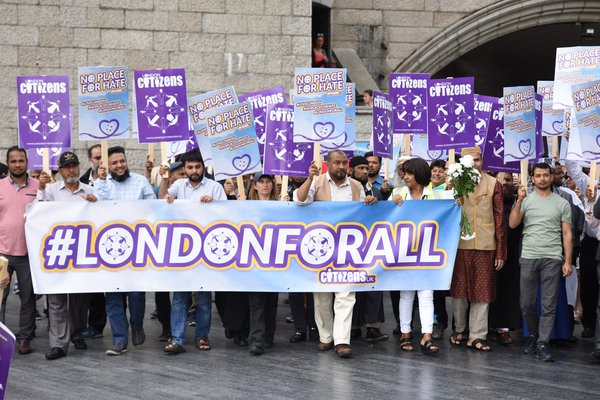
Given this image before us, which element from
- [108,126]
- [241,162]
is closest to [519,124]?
[241,162]

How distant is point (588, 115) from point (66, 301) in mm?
5206

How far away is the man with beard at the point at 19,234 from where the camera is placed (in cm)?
980

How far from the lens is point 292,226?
996 cm

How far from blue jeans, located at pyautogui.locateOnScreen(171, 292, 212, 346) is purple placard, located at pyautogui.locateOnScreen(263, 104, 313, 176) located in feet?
4.55

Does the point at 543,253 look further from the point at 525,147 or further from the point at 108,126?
the point at 108,126

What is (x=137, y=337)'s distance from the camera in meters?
10.1

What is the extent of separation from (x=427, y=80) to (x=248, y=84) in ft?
17.6

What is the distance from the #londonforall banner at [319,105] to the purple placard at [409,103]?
1.93 m

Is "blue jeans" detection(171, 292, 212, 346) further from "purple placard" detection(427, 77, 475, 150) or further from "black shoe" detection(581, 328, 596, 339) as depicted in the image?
"black shoe" detection(581, 328, 596, 339)

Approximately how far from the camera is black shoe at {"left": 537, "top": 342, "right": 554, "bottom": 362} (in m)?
9.66

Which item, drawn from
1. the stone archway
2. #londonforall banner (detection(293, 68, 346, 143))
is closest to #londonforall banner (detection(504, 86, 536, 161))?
#londonforall banner (detection(293, 68, 346, 143))

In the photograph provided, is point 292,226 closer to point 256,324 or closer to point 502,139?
point 256,324

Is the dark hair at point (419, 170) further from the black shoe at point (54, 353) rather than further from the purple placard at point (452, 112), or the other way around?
the black shoe at point (54, 353)

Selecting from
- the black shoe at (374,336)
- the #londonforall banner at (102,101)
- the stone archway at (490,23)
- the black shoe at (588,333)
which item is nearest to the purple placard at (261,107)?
the #londonforall banner at (102,101)
